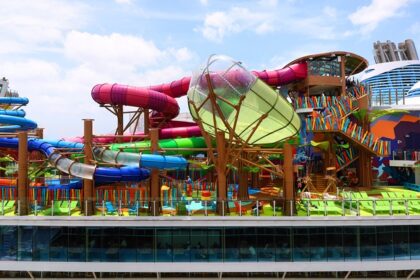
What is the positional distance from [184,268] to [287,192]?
6922mm

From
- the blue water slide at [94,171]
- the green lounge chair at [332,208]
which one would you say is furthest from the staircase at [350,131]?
the blue water slide at [94,171]

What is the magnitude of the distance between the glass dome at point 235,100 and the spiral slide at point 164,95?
22.5ft

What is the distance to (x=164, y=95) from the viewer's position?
33.7 m

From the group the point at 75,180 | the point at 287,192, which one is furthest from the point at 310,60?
the point at 75,180

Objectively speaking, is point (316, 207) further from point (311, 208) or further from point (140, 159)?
point (140, 159)

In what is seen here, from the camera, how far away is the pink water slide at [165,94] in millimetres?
31781

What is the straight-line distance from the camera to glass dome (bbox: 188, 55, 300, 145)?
811 inches

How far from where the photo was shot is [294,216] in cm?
2152

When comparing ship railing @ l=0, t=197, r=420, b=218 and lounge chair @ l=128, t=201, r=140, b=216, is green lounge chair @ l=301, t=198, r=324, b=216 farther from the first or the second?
lounge chair @ l=128, t=201, r=140, b=216

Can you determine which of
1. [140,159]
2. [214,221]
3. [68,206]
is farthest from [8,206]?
[214,221]

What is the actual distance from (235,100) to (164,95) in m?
13.7

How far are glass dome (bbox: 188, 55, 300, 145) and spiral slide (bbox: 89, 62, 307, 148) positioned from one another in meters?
6.87

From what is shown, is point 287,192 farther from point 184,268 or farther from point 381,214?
point 184,268

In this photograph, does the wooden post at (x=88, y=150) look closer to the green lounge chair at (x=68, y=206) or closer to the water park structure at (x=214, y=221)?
the water park structure at (x=214, y=221)
